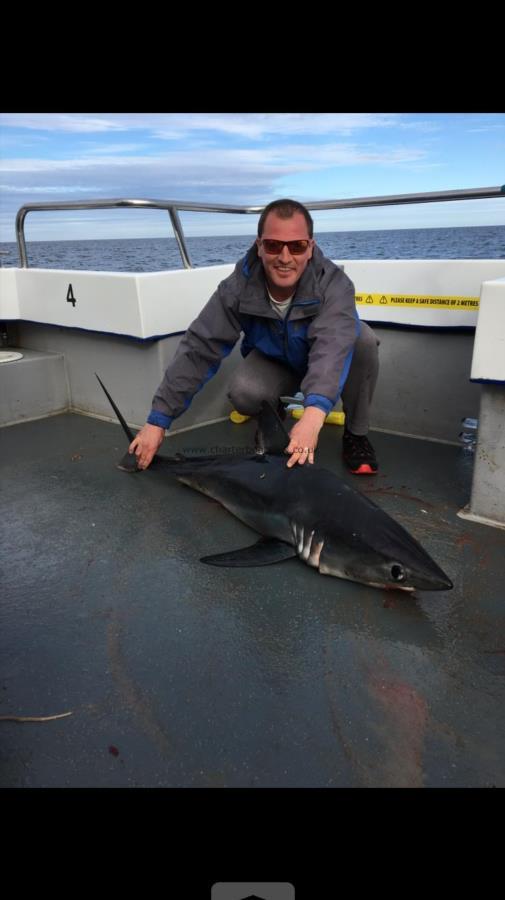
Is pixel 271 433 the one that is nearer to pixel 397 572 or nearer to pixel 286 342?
pixel 286 342

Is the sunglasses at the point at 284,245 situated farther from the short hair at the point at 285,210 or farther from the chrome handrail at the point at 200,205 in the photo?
the chrome handrail at the point at 200,205

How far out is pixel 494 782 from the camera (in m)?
1.50

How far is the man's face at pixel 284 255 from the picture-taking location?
2.96m

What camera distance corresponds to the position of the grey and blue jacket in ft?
10.0

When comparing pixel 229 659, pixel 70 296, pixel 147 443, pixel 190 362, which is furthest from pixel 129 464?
pixel 229 659

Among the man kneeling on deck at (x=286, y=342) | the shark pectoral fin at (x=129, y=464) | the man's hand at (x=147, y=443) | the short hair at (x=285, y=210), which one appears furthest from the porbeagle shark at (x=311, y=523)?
the short hair at (x=285, y=210)

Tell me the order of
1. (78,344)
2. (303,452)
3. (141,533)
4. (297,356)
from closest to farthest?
(303,452)
(141,533)
(297,356)
(78,344)

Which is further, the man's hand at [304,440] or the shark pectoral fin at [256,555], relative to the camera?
the man's hand at [304,440]

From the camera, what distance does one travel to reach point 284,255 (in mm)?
2992

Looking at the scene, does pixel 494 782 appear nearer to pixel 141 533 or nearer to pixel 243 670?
pixel 243 670

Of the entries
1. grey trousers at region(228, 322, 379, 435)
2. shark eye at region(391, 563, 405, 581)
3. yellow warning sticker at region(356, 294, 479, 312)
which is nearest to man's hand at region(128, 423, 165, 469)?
grey trousers at region(228, 322, 379, 435)

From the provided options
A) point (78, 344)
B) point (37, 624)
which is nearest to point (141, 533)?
point (37, 624)
